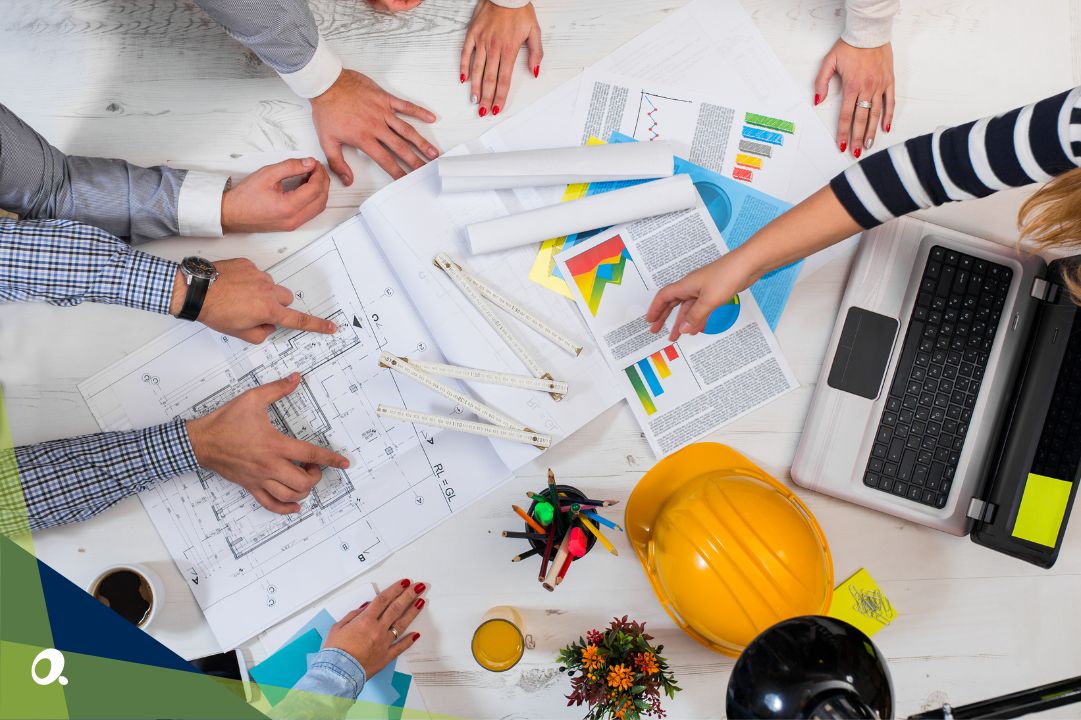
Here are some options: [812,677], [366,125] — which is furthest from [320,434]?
[812,677]

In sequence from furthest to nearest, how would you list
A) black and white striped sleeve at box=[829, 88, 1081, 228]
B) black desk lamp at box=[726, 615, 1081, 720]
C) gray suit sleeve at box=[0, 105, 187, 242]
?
gray suit sleeve at box=[0, 105, 187, 242]
black and white striped sleeve at box=[829, 88, 1081, 228]
black desk lamp at box=[726, 615, 1081, 720]

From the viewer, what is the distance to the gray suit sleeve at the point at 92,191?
79 cm

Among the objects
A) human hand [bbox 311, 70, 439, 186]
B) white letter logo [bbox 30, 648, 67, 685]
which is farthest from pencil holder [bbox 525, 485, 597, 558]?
white letter logo [bbox 30, 648, 67, 685]

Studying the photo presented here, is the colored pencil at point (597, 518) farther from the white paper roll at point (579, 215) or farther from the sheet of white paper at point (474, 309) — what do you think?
the white paper roll at point (579, 215)

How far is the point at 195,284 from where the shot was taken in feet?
2.64

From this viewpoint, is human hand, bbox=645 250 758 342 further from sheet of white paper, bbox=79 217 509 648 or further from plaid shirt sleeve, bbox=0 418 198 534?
plaid shirt sleeve, bbox=0 418 198 534

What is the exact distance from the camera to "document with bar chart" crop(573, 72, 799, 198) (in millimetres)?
876

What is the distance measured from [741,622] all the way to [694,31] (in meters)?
0.71

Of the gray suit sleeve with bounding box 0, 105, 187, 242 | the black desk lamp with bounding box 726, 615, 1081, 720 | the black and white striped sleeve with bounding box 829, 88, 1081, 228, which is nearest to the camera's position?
the black desk lamp with bounding box 726, 615, 1081, 720

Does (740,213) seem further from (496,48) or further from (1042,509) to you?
(1042,509)

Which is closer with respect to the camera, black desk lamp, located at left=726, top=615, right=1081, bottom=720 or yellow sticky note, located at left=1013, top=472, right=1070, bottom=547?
black desk lamp, located at left=726, top=615, right=1081, bottom=720

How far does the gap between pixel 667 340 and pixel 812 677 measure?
43 centimetres

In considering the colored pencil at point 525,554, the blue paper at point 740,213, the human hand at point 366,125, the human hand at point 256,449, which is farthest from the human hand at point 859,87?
the human hand at point 256,449

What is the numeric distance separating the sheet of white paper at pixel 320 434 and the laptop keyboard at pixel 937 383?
46 cm
